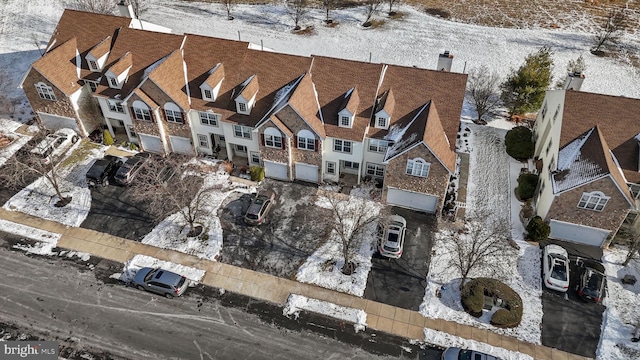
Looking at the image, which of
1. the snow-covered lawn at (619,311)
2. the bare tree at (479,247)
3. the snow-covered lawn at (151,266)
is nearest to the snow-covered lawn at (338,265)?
the bare tree at (479,247)

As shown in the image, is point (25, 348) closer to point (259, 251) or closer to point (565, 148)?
point (259, 251)

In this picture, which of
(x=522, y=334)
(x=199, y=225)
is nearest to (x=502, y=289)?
(x=522, y=334)

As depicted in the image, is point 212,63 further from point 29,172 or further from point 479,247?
point 479,247

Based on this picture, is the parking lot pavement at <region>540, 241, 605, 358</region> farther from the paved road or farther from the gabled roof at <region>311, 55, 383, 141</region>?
the gabled roof at <region>311, 55, 383, 141</region>

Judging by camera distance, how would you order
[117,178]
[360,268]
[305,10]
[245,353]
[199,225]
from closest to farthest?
[245,353] < [360,268] < [199,225] < [117,178] < [305,10]

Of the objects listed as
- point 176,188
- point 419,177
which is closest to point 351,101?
point 419,177

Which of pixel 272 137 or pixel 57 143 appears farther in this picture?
pixel 57 143
